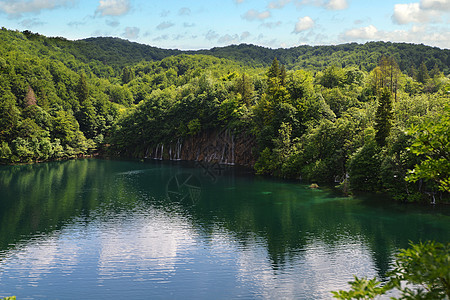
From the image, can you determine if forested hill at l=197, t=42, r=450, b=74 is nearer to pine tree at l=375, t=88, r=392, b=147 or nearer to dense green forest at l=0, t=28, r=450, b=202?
dense green forest at l=0, t=28, r=450, b=202

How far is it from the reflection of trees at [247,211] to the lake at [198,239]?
0.14 m

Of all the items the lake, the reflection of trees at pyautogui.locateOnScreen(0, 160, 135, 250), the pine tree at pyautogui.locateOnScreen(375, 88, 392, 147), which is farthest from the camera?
the pine tree at pyautogui.locateOnScreen(375, 88, 392, 147)

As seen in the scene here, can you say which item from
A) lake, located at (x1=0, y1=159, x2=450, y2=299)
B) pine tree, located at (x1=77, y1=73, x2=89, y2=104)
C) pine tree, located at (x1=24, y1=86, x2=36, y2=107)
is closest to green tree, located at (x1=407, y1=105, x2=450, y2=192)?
lake, located at (x1=0, y1=159, x2=450, y2=299)

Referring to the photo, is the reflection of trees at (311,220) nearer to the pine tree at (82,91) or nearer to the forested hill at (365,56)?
the pine tree at (82,91)

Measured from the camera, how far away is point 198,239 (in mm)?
34094

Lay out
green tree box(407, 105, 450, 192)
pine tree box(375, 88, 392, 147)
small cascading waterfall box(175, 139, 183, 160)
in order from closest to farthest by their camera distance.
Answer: green tree box(407, 105, 450, 192) → pine tree box(375, 88, 392, 147) → small cascading waterfall box(175, 139, 183, 160)

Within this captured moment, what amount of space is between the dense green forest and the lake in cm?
648

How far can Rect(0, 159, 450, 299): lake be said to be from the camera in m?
24.7

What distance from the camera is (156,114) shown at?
359 feet

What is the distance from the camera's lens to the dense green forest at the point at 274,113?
46625mm

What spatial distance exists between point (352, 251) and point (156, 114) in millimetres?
85899

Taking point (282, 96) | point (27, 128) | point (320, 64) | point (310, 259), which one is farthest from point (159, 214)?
point (320, 64)

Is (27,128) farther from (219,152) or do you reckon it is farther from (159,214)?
(159,214)

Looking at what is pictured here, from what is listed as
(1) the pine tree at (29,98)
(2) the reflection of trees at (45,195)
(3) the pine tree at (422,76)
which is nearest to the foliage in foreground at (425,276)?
(2) the reflection of trees at (45,195)
